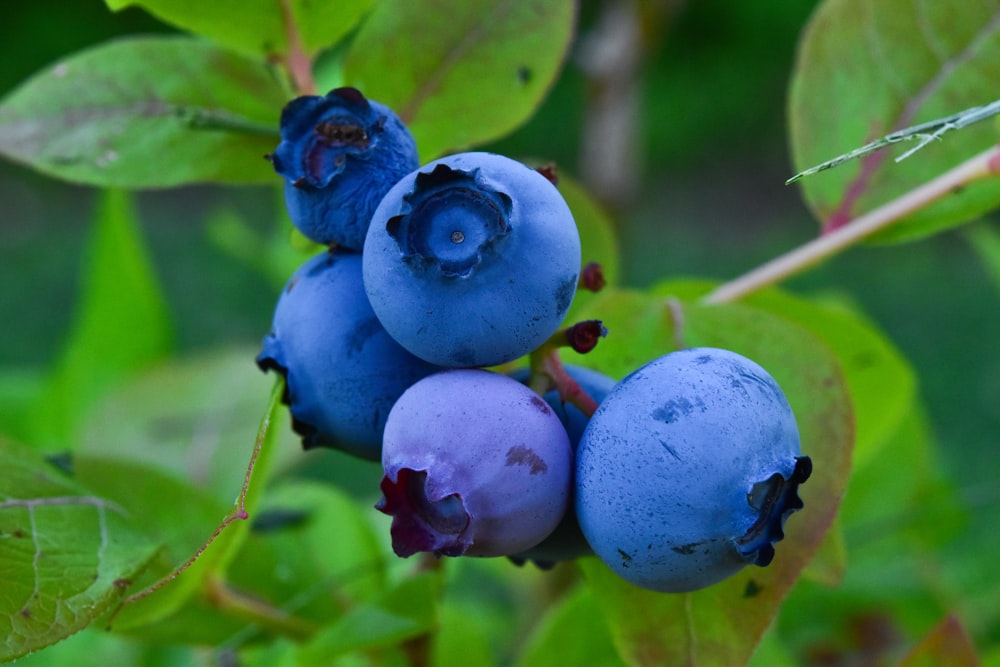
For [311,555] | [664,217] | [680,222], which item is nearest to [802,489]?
[311,555]

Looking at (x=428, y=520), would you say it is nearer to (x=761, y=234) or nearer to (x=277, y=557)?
(x=277, y=557)

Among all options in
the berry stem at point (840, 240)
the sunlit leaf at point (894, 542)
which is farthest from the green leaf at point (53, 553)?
the sunlit leaf at point (894, 542)

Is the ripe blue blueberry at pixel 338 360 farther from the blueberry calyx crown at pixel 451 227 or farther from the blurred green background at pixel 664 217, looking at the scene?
the blurred green background at pixel 664 217

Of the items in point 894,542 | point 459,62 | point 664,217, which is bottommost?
point 664,217

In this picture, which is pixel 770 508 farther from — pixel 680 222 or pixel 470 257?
pixel 680 222

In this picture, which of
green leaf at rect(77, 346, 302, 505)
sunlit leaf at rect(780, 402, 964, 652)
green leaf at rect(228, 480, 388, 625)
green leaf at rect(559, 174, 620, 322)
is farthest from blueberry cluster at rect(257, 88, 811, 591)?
sunlit leaf at rect(780, 402, 964, 652)

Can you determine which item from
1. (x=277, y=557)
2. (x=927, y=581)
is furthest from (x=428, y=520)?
(x=927, y=581)
